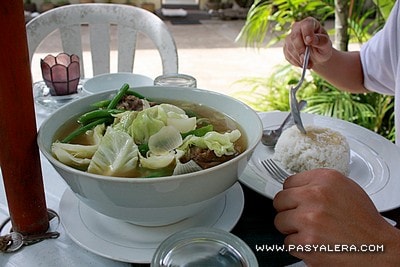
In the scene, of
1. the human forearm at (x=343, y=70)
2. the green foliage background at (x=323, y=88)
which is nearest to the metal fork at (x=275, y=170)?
the human forearm at (x=343, y=70)

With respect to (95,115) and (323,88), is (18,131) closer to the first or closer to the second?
(95,115)

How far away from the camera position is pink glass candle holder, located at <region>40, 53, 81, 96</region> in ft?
3.30

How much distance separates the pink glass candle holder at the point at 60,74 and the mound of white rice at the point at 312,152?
0.51 m

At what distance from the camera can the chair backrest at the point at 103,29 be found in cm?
141

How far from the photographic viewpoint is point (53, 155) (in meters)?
0.58

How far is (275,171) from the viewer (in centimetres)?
78

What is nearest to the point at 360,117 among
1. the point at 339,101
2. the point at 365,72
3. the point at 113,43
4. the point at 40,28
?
the point at 339,101

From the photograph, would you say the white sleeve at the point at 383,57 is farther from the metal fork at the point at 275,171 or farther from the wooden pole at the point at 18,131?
the wooden pole at the point at 18,131

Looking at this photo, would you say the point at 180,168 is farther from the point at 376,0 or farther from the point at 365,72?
the point at 376,0

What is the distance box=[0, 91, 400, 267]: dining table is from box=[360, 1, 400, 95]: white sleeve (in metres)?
0.58

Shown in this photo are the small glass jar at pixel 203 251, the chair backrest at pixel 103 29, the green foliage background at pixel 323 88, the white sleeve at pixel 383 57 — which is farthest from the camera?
the green foliage background at pixel 323 88

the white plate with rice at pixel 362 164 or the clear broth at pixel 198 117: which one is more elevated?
the clear broth at pixel 198 117

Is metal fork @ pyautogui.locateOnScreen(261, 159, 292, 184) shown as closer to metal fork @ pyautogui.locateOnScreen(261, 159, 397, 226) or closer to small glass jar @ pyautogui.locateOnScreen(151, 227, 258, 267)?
metal fork @ pyautogui.locateOnScreen(261, 159, 397, 226)

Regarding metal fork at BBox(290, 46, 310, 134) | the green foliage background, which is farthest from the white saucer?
the green foliage background
